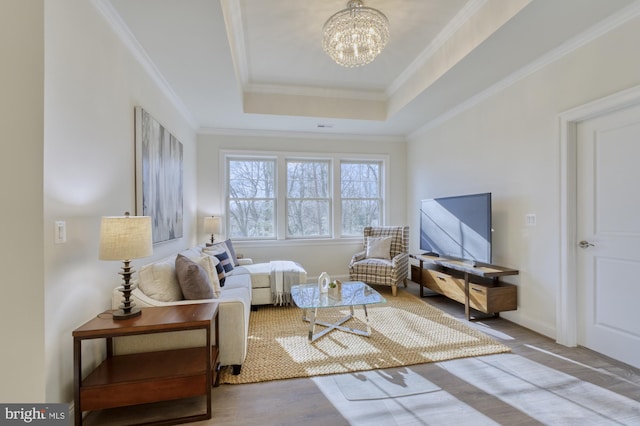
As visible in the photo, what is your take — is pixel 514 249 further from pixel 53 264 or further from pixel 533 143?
pixel 53 264

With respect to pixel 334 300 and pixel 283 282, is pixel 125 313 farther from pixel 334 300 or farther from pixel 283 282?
pixel 283 282

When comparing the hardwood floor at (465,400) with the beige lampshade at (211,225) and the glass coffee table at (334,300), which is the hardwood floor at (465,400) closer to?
the glass coffee table at (334,300)

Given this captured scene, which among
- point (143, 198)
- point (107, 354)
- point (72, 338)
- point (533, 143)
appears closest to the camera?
point (72, 338)

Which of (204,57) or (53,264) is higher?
(204,57)

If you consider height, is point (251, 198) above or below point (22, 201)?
above

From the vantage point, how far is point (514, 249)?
10.4ft

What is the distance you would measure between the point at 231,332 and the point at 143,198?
140 centimetres

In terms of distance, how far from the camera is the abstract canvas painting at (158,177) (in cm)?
250

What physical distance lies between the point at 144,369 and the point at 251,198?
349cm

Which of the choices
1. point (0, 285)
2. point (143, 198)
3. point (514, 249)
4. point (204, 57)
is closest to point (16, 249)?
point (0, 285)

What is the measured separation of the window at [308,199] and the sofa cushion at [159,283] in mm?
2920

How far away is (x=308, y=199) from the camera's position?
5184 millimetres

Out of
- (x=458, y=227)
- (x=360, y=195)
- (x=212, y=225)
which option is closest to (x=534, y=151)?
(x=458, y=227)

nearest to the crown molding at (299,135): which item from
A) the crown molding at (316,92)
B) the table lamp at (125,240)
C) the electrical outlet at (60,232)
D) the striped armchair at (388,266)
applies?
the crown molding at (316,92)
